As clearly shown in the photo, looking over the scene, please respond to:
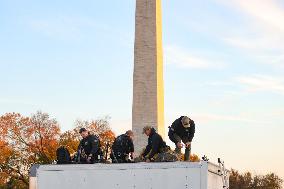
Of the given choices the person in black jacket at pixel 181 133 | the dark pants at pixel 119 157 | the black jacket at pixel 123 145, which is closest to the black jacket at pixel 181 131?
the person in black jacket at pixel 181 133

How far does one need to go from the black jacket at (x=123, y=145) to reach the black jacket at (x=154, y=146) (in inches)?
15.7

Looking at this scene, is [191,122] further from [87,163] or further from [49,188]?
[49,188]

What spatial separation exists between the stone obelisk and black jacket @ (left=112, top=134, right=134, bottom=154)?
23.9 meters

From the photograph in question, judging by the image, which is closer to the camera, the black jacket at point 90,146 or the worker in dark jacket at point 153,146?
the worker in dark jacket at point 153,146

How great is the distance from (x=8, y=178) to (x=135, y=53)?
2689cm

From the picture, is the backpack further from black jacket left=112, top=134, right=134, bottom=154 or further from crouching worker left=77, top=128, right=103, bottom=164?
black jacket left=112, top=134, right=134, bottom=154

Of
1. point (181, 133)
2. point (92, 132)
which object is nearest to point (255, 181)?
point (92, 132)

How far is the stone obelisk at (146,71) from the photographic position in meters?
38.1

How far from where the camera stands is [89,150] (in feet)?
45.1

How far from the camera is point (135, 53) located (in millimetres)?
38719

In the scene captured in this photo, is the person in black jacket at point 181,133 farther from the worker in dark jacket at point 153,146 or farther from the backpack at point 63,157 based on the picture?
the backpack at point 63,157

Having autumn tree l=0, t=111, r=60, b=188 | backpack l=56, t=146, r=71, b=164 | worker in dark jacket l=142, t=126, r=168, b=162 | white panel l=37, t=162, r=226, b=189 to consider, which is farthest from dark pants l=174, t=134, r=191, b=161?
autumn tree l=0, t=111, r=60, b=188

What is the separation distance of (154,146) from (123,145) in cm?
71

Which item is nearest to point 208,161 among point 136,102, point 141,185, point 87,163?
point 141,185
